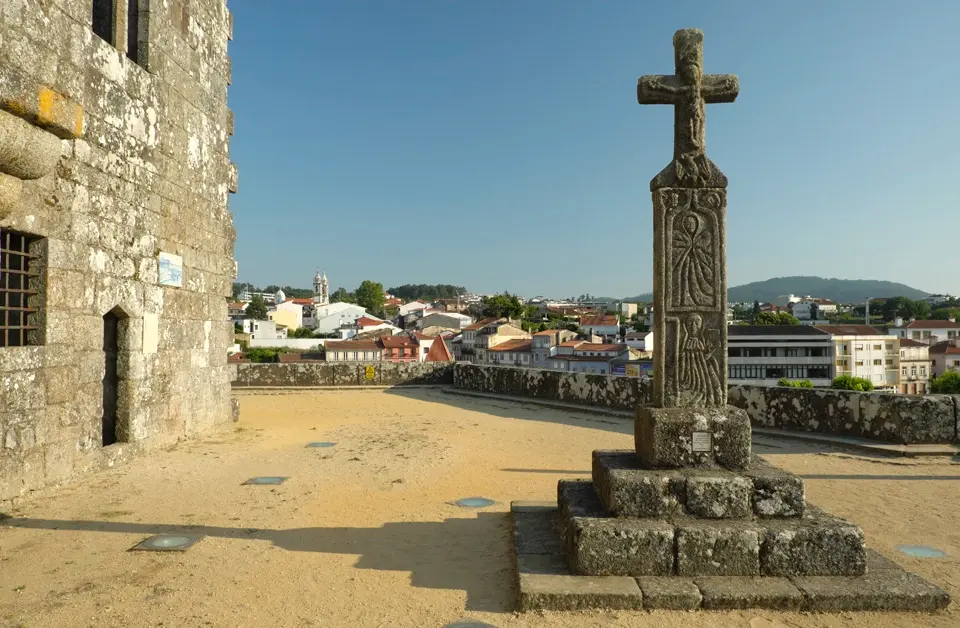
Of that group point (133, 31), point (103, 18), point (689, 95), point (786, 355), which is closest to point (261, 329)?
point (786, 355)

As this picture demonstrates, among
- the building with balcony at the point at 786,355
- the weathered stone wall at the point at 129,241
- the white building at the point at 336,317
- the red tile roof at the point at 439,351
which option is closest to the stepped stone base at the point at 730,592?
the weathered stone wall at the point at 129,241

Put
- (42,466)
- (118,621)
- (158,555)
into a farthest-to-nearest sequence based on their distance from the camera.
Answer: (42,466), (158,555), (118,621)

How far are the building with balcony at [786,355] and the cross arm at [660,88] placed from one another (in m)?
50.7

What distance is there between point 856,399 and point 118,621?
8.30m

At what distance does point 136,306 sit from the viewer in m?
7.36

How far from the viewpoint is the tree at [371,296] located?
120m

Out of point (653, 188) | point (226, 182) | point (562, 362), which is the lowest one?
point (562, 362)

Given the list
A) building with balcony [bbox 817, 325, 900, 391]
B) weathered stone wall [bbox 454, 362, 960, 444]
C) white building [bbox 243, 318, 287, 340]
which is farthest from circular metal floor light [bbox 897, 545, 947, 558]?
white building [bbox 243, 318, 287, 340]

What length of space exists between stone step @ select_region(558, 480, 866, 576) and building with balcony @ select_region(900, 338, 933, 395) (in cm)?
6157

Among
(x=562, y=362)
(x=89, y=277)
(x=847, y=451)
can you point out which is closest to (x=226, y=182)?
(x=89, y=277)

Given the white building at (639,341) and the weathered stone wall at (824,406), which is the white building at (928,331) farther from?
the weathered stone wall at (824,406)

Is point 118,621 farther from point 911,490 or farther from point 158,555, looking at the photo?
point 911,490

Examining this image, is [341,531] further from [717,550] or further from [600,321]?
[600,321]

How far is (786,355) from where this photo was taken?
5178 cm
